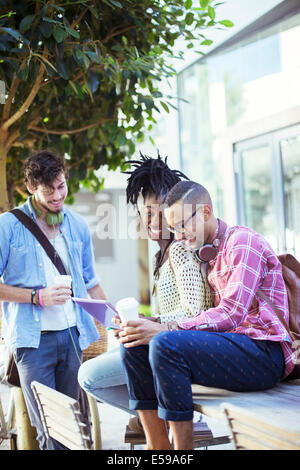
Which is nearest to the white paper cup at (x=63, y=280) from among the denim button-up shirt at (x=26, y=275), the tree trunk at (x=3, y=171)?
the denim button-up shirt at (x=26, y=275)

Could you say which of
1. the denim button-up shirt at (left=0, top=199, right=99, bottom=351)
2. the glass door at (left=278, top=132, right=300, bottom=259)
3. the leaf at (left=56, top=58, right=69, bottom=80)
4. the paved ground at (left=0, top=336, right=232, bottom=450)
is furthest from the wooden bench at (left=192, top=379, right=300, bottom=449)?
the glass door at (left=278, top=132, right=300, bottom=259)

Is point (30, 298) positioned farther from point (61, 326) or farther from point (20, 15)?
point (20, 15)

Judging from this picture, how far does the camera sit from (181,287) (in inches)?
95.0

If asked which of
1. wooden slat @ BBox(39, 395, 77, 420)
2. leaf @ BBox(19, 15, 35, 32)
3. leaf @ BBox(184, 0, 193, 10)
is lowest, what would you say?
wooden slat @ BBox(39, 395, 77, 420)

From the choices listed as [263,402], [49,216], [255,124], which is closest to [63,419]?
[263,402]

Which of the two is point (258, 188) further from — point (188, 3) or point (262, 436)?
point (262, 436)

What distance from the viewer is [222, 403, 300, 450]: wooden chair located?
1.63m

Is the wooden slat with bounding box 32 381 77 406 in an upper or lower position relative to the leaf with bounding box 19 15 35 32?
lower

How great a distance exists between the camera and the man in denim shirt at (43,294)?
9.44 ft

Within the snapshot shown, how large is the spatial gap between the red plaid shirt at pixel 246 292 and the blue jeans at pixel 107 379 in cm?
57

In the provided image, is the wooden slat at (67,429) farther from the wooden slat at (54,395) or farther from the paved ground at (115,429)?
the paved ground at (115,429)

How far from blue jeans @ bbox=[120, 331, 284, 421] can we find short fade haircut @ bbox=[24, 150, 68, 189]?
108cm

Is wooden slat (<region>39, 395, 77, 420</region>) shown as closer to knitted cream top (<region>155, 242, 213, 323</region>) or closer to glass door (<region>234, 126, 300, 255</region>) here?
knitted cream top (<region>155, 242, 213, 323</region>)

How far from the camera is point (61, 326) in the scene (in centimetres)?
298
